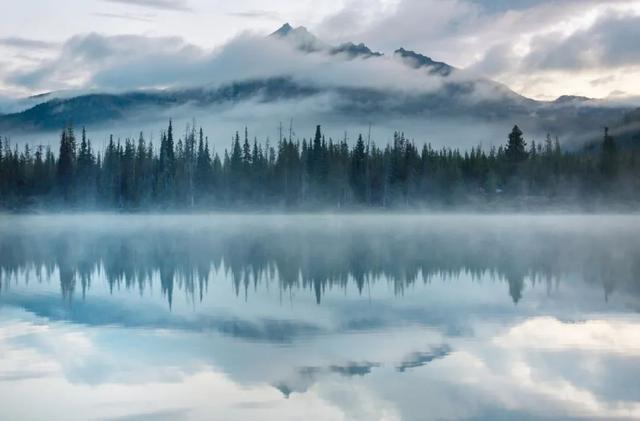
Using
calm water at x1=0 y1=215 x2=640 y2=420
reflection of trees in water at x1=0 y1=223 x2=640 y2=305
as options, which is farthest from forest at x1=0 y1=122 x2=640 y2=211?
calm water at x1=0 y1=215 x2=640 y2=420

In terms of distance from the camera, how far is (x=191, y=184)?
423 feet

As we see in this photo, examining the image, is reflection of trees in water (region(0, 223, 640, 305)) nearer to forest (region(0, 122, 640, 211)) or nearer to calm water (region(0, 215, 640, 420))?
calm water (region(0, 215, 640, 420))

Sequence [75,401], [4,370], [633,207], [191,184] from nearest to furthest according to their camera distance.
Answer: [75,401], [4,370], [633,207], [191,184]

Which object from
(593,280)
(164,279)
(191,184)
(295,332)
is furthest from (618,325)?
(191,184)

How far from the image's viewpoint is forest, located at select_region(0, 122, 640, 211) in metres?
123

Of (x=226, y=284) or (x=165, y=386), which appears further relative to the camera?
(x=226, y=284)

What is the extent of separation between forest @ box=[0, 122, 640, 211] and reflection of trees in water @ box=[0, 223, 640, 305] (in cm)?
7947

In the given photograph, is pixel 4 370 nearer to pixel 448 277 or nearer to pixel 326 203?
pixel 448 277

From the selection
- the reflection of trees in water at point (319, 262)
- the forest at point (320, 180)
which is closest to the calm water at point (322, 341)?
the reflection of trees in water at point (319, 262)

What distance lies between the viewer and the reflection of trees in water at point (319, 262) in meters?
24.3

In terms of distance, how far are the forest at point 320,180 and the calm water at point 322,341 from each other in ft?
311

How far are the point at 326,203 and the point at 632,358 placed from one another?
109 metres

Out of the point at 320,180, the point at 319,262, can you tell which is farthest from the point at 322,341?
the point at 320,180

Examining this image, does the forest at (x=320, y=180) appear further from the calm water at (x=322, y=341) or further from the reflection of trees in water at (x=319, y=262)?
the calm water at (x=322, y=341)
